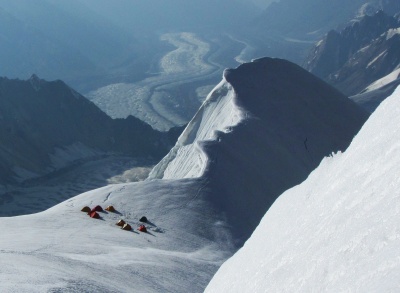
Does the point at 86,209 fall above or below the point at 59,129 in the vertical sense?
below

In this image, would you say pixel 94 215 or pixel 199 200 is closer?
pixel 94 215

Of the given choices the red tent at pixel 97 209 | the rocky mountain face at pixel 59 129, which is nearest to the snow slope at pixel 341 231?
the red tent at pixel 97 209

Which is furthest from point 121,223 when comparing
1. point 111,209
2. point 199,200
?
point 199,200

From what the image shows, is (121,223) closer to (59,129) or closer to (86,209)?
(86,209)

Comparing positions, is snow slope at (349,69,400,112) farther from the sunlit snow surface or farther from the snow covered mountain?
the sunlit snow surface

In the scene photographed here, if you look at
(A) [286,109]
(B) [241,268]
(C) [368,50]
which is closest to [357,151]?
(B) [241,268]

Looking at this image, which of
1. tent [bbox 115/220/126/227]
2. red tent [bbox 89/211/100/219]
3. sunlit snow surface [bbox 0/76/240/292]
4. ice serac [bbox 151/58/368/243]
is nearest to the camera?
sunlit snow surface [bbox 0/76/240/292]

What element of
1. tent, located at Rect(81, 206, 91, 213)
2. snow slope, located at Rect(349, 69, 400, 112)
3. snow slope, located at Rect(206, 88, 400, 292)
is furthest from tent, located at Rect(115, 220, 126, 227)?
snow slope, located at Rect(349, 69, 400, 112)
